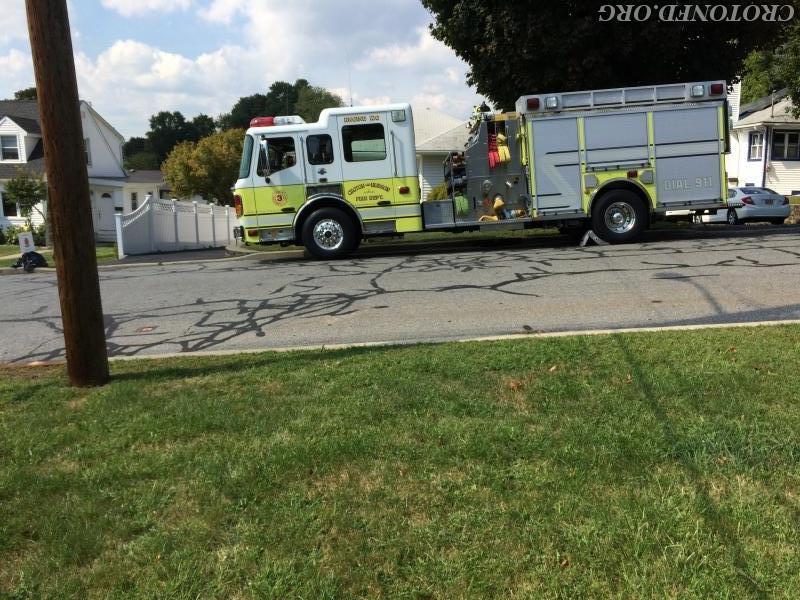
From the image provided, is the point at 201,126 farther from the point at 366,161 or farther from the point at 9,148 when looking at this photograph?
the point at 366,161

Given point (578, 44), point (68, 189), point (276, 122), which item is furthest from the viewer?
point (578, 44)

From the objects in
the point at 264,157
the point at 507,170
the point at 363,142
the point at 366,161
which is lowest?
the point at 507,170

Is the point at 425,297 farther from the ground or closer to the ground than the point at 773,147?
closer to the ground

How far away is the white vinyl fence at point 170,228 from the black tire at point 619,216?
12.3 m

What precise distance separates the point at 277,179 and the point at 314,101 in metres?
76.4

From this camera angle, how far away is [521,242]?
50.2 feet

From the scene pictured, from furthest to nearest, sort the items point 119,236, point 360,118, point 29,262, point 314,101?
1. point 314,101
2. point 119,236
3. point 29,262
4. point 360,118

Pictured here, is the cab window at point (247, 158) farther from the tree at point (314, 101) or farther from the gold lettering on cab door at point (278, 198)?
the tree at point (314, 101)

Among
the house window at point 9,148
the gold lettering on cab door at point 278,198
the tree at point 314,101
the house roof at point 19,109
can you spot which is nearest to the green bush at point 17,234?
the house window at point 9,148

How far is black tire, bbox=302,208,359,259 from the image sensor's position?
13203 millimetres

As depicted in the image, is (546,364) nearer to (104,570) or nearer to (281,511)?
(281,511)

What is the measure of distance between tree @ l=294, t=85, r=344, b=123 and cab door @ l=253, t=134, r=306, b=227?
2605 inches

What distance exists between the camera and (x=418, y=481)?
3.18m

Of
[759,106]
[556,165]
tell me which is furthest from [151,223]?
[759,106]
